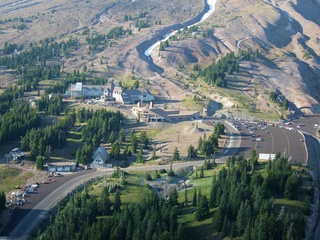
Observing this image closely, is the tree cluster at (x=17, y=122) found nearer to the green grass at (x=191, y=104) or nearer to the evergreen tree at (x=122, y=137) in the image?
the evergreen tree at (x=122, y=137)

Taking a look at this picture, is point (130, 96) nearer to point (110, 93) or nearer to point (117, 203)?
point (110, 93)

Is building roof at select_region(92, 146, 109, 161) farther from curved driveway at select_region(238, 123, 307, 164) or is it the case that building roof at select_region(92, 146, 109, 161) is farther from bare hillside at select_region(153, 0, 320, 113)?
bare hillside at select_region(153, 0, 320, 113)

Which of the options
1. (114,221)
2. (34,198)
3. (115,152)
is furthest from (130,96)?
(114,221)

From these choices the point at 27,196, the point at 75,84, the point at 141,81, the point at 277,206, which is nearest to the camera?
the point at 277,206

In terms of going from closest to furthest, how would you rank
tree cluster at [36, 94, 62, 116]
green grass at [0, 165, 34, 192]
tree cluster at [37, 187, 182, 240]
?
1. tree cluster at [37, 187, 182, 240]
2. green grass at [0, 165, 34, 192]
3. tree cluster at [36, 94, 62, 116]

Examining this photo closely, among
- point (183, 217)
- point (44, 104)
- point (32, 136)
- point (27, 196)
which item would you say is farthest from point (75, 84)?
point (183, 217)

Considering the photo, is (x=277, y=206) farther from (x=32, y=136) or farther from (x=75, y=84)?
(x=75, y=84)

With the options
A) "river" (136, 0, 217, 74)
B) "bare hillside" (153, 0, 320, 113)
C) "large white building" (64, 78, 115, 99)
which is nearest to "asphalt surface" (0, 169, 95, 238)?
"large white building" (64, 78, 115, 99)
